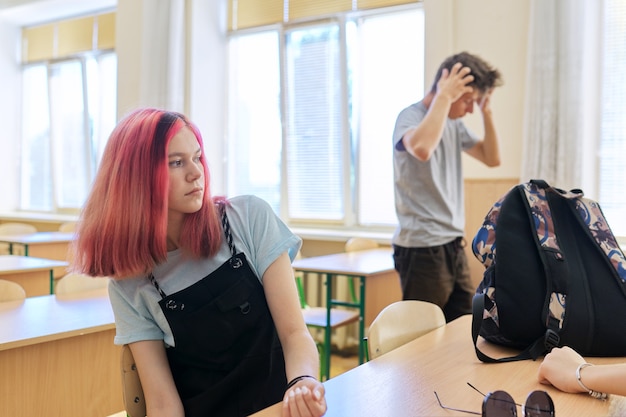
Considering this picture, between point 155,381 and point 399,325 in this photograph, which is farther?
point 399,325

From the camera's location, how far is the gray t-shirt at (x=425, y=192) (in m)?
2.38

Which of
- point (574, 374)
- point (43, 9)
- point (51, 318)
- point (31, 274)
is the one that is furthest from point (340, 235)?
point (43, 9)

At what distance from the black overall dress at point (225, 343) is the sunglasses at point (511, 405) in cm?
56

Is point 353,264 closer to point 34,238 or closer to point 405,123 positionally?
point 405,123

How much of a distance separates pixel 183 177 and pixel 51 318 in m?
1.10

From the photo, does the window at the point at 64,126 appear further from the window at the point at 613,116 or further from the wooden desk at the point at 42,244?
the window at the point at 613,116

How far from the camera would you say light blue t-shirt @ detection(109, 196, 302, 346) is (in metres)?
1.36

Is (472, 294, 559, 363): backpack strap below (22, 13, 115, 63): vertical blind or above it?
Result: below

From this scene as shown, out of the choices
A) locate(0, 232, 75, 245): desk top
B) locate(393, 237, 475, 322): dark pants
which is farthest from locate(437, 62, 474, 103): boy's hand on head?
locate(0, 232, 75, 245): desk top

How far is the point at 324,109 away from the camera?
4.96 metres

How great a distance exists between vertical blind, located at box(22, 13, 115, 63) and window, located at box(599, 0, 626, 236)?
488cm

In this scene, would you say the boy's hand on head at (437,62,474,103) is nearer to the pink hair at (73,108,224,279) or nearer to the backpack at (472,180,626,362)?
the backpack at (472,180,626,362)

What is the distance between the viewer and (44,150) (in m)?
7.32

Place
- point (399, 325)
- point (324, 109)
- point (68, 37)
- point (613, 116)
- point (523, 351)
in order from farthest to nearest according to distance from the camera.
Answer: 1. point (68, 37)
2. point (324, 109)
3. point (613, 116)
4. point (399, 325)
5. point (523, 351)
